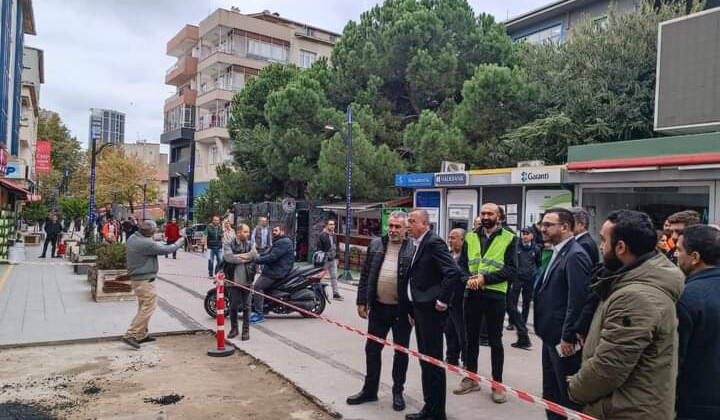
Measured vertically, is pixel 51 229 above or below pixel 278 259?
below

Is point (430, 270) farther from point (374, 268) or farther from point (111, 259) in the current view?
point (111, 259)

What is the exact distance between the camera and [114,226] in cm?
1909

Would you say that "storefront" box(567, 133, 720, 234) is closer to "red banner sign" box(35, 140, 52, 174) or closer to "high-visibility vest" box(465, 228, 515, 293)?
"high-visibility vest" box(465, 228, 515, 293)

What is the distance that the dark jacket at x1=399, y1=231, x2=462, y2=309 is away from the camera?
4945mm

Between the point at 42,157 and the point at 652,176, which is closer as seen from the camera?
the point at 652,176

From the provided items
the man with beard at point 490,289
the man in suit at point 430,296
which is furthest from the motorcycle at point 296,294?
the man in suit at point 430,296

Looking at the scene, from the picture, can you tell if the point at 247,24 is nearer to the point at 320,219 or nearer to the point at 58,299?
the point at 320,219

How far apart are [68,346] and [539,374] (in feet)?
19.8

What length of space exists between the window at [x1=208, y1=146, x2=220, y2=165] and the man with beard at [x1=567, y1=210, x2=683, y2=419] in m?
45.4

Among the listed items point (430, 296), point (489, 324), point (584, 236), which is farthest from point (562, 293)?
point (489, 324)

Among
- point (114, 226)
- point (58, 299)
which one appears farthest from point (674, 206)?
point (114, 226)

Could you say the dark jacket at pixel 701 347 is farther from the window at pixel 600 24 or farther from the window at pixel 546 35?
the window at pixel 546 35

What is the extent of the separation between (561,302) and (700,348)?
1.25 meters

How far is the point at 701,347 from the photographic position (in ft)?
9.21
